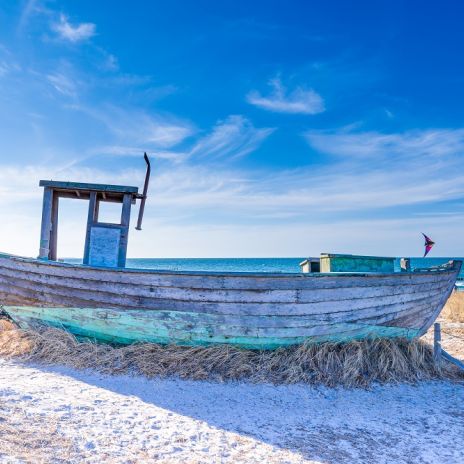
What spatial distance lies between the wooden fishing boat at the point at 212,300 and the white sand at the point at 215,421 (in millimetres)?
866

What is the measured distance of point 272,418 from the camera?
4.49 meters

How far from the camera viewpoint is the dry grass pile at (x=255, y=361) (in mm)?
5664

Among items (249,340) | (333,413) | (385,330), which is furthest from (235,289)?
(385,330)

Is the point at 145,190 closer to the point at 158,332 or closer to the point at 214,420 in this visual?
the point at 158,332

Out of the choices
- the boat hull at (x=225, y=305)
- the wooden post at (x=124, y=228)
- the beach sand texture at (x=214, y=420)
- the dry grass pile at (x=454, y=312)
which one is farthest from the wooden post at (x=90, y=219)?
the dry grass pile at (x=454, y=312)

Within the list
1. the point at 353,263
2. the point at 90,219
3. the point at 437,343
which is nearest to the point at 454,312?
the point at 437,343

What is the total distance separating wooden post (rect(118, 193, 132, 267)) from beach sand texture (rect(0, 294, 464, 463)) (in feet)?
7.30

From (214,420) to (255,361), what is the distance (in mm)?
1677

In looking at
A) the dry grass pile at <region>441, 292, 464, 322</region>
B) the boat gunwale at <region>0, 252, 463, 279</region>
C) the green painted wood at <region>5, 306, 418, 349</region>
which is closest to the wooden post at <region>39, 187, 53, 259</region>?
the boat gunwale at <region>0, 252, 463, 279</region>

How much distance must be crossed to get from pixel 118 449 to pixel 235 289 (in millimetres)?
2832

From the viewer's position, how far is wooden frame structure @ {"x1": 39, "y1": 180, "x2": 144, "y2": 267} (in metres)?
7.23

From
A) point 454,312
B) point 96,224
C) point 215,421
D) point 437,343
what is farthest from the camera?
point 454,312

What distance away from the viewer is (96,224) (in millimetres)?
7344

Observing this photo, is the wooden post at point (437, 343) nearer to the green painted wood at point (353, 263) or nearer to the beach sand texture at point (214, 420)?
the beach sand texture at point (214, 420)
